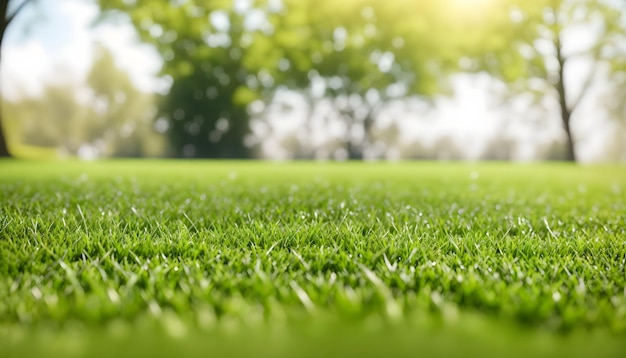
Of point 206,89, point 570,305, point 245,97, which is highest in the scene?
point 206,89

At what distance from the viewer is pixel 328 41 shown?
52.1 feet

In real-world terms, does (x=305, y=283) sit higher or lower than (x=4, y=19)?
lower

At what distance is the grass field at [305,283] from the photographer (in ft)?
4.33

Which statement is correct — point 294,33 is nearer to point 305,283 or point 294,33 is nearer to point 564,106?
point 305,283

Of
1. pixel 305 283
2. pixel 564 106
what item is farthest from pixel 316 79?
pixel 305 283

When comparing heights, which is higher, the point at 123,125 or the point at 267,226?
the point at 123,125

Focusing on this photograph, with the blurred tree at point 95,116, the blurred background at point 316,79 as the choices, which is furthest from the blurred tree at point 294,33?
the blurred tree at point 95,116

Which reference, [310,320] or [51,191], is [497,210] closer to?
[310,320]

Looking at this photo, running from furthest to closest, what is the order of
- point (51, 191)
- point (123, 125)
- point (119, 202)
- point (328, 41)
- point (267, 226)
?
point (123, 125)
point (328, 41)
point (51, 191)
point (119, 202)
point (267, 226)

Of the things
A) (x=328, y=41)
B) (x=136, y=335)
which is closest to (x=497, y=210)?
(x=136, y=335)

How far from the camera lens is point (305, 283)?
2150 millimetres

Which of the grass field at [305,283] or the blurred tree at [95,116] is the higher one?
the blurred tree at [95,116]

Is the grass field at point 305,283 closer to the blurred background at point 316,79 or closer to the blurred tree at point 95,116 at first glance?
the blurred background at point 316,79

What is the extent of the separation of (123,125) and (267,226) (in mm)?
58782
